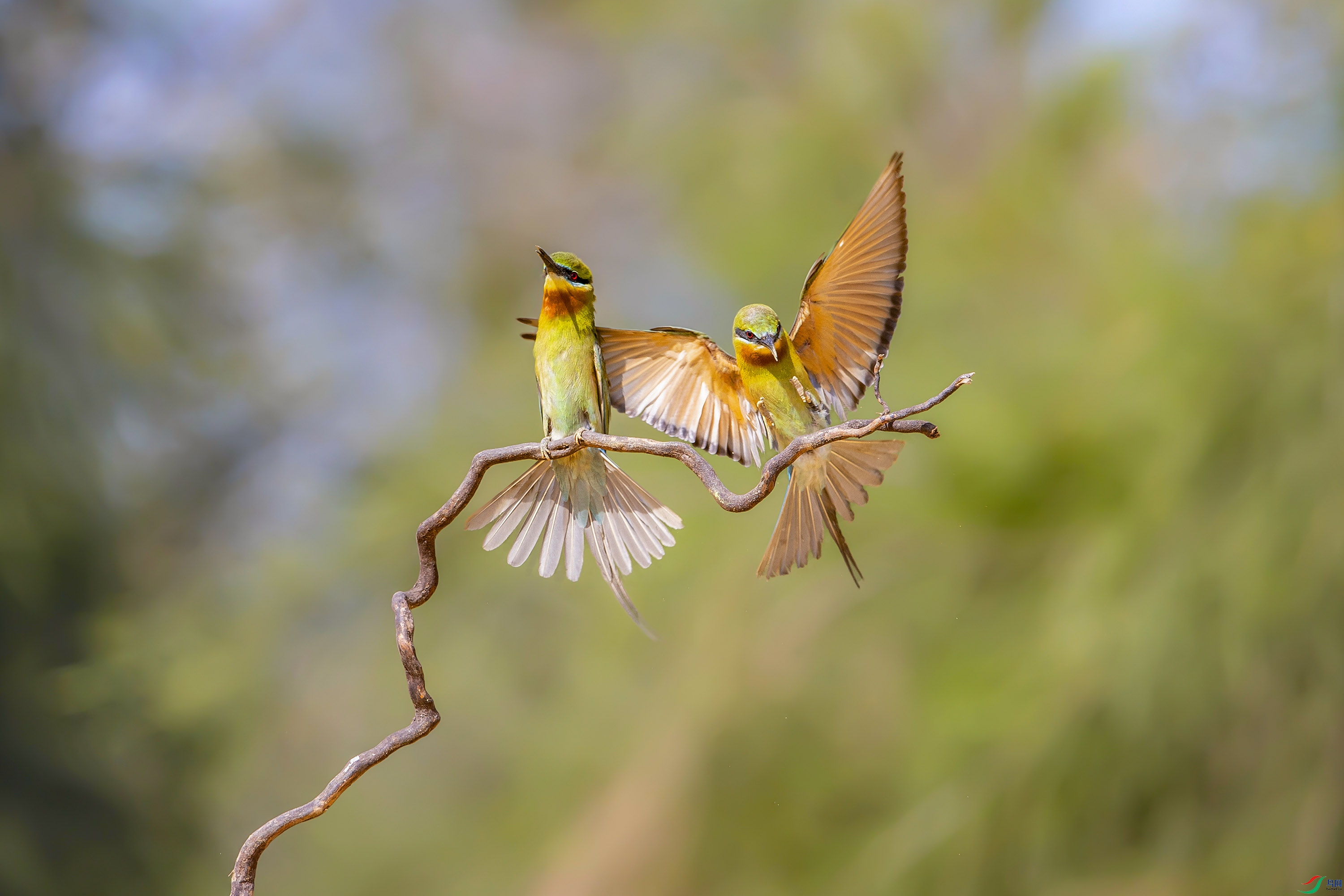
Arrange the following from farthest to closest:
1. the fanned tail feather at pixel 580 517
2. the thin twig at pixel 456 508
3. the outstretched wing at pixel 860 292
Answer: the fanned tail feather at pixel 580 517 → the outstretched wing at pixel 860 292 → the thin twig at pixel 456 508

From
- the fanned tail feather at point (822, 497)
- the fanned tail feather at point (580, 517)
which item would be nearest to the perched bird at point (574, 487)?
the fanned tail feather at point (580, 517)

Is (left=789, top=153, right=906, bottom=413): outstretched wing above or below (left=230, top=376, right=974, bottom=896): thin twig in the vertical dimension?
above

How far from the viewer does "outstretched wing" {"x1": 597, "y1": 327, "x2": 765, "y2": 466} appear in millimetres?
970

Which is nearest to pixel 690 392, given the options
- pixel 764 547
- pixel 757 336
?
pixel 757 336

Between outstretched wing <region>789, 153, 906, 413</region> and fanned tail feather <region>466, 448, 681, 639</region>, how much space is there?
22 centimetres

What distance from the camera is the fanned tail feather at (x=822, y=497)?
88cm

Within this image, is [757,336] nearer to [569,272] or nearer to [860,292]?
[860,292]

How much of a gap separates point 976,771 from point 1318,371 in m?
1.53

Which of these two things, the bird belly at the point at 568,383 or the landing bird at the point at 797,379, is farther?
the bird belly at the point at 568,383

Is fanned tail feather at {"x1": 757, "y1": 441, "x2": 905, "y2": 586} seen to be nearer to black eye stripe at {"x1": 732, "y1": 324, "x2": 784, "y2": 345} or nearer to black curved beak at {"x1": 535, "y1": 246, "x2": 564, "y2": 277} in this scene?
black eye stripe at {"x1": 732, "y1": 324, "x2": 784, "y2": 345}

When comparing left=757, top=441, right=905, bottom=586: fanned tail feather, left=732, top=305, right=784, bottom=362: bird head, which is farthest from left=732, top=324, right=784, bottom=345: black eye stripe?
left=757, top=441, right=905, bottom=586: fanned tail feather

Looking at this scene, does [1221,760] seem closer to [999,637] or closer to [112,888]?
[999,637]

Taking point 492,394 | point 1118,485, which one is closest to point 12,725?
point 492,394

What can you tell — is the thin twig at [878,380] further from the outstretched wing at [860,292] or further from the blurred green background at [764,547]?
the blurred green background at [764,547]
